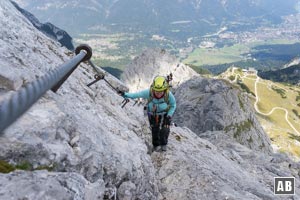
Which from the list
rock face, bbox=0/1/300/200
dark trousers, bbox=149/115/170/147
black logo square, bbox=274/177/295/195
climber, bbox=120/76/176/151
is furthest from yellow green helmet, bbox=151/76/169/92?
black logo square, bbox=274/177/295/195

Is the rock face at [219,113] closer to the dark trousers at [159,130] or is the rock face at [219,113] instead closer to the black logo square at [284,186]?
the black logo square at [284,186]

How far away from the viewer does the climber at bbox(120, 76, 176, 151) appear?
21828 mm

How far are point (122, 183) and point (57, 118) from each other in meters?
4.53

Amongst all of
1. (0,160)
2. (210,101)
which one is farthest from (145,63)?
(0,160)

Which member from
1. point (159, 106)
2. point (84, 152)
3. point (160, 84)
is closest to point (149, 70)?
point (159, 106)

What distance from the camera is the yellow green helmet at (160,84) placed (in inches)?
845

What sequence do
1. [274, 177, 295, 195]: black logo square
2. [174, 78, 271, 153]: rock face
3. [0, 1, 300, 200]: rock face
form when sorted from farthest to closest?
[174, 78, 271, 153]: rock face, [274, 177, 295, 195]: black logo square, [0, 1, 300, 200]: rock face

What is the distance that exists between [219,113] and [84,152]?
86.2m

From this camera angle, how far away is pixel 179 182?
21.2 metres

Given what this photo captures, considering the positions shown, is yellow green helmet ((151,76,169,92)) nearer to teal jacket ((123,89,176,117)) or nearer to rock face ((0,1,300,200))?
teal jacket ((123,89,176,117))

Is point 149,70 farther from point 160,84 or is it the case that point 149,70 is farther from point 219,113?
point 160,84

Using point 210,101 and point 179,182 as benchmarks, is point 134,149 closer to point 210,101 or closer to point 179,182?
point 179,182

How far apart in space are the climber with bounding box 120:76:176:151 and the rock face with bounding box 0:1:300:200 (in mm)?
859

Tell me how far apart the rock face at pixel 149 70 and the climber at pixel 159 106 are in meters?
158
